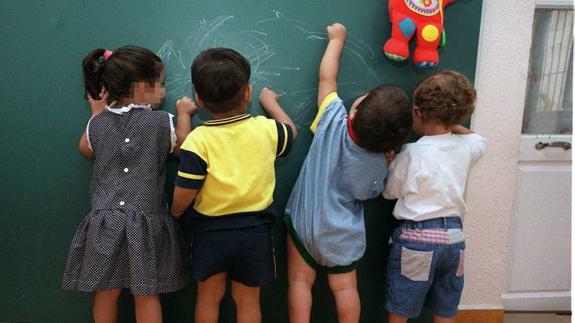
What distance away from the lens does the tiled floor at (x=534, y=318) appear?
2303 mm

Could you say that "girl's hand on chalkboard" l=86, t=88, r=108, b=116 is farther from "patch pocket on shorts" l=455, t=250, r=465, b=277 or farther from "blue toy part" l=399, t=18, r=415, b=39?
"patch pocket on shorts" l=455, t=250, r=465, b=277

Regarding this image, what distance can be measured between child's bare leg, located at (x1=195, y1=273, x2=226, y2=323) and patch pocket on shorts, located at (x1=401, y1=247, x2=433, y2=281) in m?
0.69

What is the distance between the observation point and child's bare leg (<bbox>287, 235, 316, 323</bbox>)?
6.04ft

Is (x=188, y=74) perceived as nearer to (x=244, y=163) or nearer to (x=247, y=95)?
(x=247, y=95)

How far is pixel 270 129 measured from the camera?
1.66 m

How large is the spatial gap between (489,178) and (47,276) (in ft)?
6.37

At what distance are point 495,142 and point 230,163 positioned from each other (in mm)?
1183

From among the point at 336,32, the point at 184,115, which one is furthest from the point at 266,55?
the point at 184,115

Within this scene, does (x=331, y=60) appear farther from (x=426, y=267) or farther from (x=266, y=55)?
(x=426, y=267)

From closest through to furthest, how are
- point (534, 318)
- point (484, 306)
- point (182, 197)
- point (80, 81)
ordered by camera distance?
point (182, 197)
point (80, 81)
point (484, 306)
point (534, 318)

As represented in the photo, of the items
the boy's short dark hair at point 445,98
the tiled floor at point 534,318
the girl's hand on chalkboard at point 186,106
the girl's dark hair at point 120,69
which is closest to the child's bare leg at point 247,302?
the girl's hand on chalkboard at point 186,106

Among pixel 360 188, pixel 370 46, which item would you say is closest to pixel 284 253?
pixel 360 188

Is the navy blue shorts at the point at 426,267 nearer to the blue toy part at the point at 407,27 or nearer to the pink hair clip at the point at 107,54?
the blue toy part at the point at 407,27

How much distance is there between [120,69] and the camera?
1632 mm
